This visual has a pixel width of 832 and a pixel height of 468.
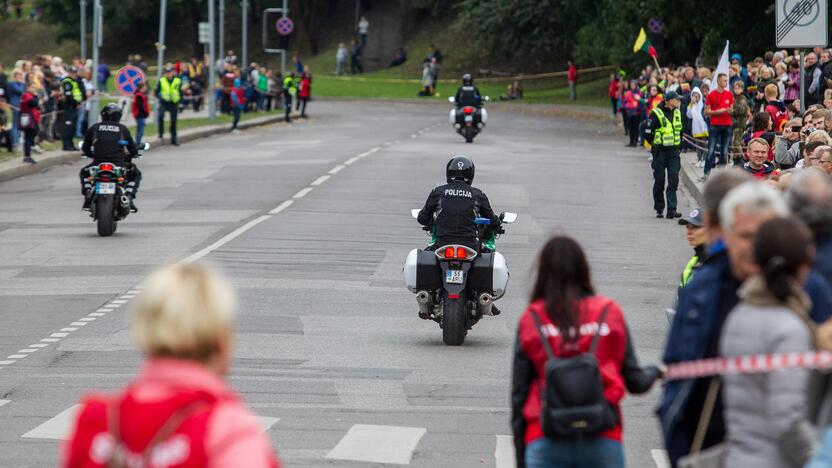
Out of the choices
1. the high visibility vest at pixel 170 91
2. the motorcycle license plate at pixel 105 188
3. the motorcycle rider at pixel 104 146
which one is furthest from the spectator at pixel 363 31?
the motorcycle license plate at pixel 105 188

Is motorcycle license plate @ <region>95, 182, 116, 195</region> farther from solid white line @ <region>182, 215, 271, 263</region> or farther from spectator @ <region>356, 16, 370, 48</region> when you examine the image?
spectator @ <region>356, 16, 370, 48</region>

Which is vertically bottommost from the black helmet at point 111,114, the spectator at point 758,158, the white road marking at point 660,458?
the white road marking at point 660,458

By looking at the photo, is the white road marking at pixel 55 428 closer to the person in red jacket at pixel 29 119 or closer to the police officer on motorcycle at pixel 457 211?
the police officer on motorcycle at pixel 457 211

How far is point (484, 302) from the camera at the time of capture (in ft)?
46.6

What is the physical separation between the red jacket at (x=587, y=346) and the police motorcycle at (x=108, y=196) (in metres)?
16.4

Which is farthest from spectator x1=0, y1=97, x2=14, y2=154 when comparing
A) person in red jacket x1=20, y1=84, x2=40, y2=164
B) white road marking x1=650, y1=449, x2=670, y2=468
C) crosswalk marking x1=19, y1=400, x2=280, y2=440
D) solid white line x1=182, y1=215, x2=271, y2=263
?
white road marking x1=650, y1=449, x2=670, y2=468

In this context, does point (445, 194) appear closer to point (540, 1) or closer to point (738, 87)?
point (738, 87)

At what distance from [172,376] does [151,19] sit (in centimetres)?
9891

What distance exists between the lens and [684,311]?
19.1ft

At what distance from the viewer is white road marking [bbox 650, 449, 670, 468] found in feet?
31.5

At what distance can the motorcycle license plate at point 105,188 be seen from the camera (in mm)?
22141

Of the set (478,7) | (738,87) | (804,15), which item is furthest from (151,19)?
(804,15)

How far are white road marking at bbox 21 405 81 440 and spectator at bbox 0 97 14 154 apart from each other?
75.7 ft

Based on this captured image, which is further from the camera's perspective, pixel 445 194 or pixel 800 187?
pixel 445 194
